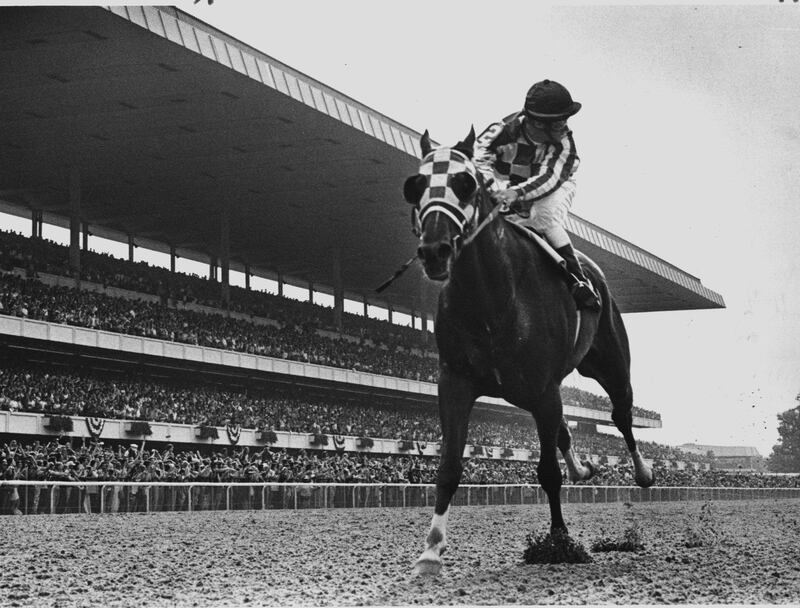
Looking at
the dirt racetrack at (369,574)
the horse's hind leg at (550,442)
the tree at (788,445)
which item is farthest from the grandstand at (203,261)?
the tree at (788,445)

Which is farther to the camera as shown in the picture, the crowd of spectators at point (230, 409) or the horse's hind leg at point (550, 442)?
the crowd of spectators at point (230, 409)

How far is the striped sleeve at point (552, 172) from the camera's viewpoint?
6611 millimetres

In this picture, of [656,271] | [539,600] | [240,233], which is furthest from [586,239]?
[539,600]

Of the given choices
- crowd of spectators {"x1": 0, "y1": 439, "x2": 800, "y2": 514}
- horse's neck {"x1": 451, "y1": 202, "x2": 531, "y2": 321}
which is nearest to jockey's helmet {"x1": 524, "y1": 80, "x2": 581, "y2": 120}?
horse's neck {"x1": 451, "y1": 202, "x2": 531, "y2": 321}

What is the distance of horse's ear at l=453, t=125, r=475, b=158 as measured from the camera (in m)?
5.71

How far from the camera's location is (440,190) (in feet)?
17.9

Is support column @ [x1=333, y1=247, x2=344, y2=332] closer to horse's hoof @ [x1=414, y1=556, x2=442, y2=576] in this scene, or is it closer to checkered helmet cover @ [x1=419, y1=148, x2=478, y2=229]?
horse's hoof @ [x1=414, y1=556, x2=442, y2=576]

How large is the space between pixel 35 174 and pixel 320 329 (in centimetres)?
1386

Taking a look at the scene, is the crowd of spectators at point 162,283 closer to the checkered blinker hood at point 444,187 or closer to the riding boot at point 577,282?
the riding boot at point 577,282

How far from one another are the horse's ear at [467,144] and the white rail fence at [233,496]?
45.4 ft

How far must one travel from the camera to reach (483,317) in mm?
5887

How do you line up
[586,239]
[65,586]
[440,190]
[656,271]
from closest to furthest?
[440,190] < [65,586] < [586,239] < [656,271]

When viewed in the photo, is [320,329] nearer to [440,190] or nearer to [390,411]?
[390,411]

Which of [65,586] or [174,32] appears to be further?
[174,32]
